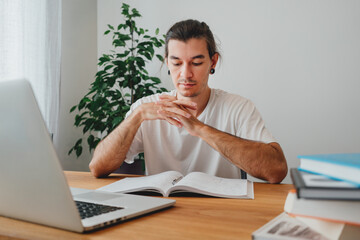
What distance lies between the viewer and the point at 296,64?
2.63m

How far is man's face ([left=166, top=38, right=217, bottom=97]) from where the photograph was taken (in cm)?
161

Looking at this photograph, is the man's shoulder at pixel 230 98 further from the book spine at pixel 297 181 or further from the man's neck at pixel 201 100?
the book spine at pixel 297 181

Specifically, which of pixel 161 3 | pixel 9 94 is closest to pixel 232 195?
pixel 9 94

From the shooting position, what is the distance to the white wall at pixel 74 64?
9.91 ft

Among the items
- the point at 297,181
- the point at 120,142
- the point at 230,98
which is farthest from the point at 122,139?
the point at 297,181

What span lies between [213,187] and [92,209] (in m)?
0.40

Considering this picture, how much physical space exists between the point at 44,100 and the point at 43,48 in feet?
1.35

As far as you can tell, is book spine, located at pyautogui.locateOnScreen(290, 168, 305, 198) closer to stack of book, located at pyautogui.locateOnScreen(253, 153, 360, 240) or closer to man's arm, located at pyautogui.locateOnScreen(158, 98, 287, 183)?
stack of book, located at pyautogui.locateOnScreen(253, 153, 360, 240)

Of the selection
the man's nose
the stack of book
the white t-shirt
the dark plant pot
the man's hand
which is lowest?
the dark plant pot

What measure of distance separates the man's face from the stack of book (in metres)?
1.13

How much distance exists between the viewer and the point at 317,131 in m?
2.60

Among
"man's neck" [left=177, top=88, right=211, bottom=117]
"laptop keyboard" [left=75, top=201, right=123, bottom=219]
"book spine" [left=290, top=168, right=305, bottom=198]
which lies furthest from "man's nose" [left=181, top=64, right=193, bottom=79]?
"book spine" [left=290, top=168, right=305, bottom=198]

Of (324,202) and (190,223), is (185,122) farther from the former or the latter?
(324,202)

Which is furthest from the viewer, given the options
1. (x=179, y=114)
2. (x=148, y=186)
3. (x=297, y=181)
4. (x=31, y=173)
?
(x=179, y=114)
